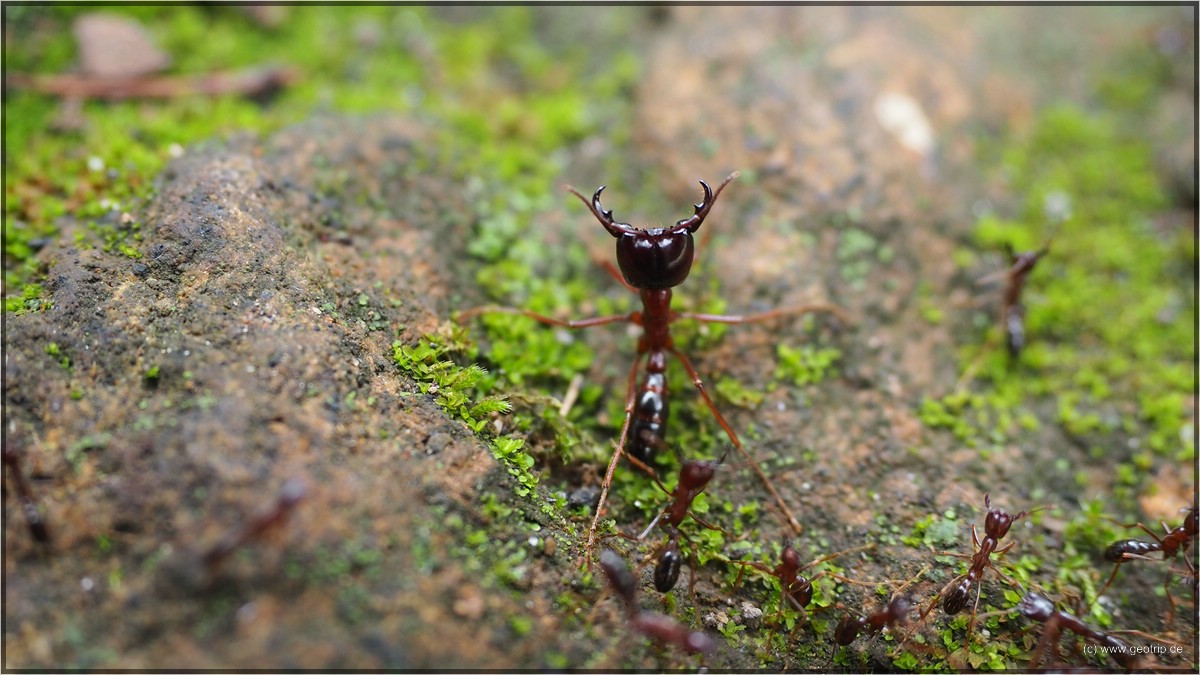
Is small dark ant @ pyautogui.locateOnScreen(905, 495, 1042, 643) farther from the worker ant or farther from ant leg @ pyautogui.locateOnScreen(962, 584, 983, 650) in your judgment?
the worker ant

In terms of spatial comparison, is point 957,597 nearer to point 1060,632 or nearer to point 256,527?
point 1060,632

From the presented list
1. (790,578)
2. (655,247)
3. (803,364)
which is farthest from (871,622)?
(655,247)

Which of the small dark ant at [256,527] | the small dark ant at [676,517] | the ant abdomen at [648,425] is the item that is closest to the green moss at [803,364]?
the ant abdomen at [648,425]

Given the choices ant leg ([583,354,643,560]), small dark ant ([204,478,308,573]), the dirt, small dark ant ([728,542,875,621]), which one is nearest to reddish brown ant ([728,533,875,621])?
small dark ant ([728,542,875,621])

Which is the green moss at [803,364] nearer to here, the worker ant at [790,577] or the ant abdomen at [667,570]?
the worker ant at [790,577]

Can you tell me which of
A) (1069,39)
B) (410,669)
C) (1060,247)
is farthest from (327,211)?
(1069,39)
